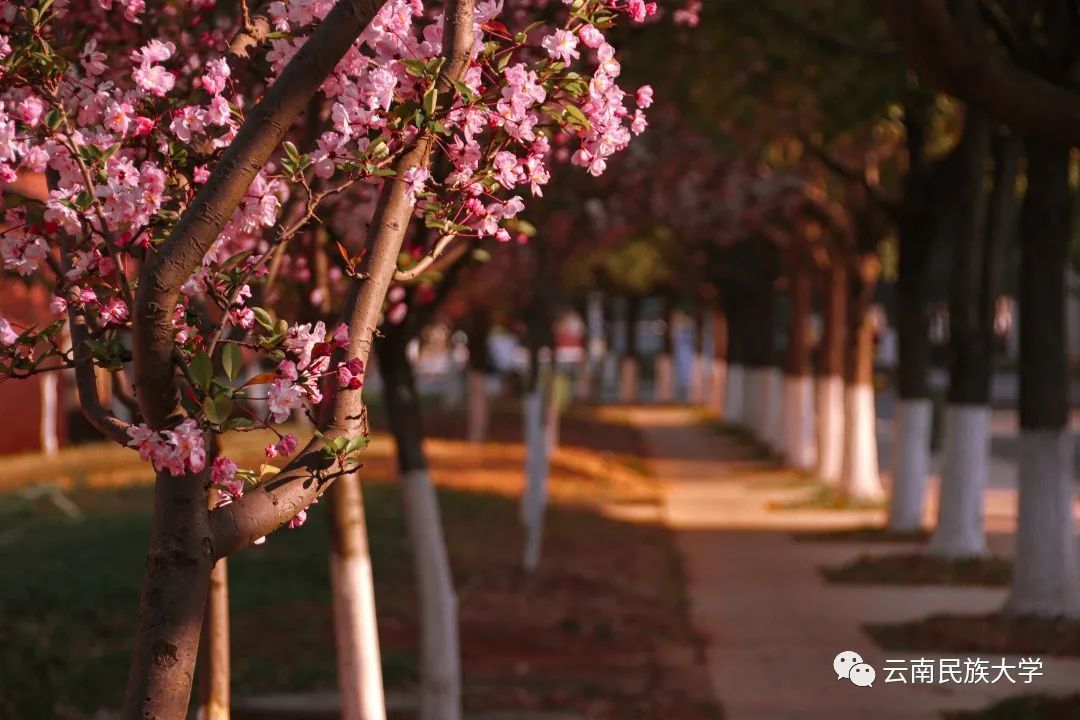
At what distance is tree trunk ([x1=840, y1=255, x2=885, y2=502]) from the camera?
2473 centimetres

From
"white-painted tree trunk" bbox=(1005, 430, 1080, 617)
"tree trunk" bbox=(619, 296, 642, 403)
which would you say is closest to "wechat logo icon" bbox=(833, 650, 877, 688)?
"white-painted tree trunk" bbox=(1005, 430, 1080, 617)

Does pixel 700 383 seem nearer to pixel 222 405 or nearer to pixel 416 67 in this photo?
pixel 416 67

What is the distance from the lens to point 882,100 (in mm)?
15781

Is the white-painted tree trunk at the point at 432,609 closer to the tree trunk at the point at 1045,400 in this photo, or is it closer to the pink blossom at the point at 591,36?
the tree trunk at the point at 1045,400

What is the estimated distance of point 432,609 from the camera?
10977 mm

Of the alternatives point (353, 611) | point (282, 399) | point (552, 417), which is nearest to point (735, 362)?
point (552, 417)

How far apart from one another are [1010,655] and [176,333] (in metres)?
9.03

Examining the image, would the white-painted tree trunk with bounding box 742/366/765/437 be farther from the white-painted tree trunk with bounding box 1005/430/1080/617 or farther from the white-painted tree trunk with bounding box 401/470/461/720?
the white-painted tree trunk with bounding box 401/470/461/720

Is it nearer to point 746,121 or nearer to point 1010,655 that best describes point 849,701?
point 1010,655

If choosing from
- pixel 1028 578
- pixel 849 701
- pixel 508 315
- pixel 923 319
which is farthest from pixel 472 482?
pixel 508 315

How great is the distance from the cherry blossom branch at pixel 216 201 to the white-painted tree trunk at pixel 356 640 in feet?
14.5

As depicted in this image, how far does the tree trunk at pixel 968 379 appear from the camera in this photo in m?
17.3

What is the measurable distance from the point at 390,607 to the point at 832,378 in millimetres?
13286

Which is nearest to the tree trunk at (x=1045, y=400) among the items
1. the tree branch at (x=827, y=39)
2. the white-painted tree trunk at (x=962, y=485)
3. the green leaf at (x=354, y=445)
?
the tree branch at (x=827, y=39)
